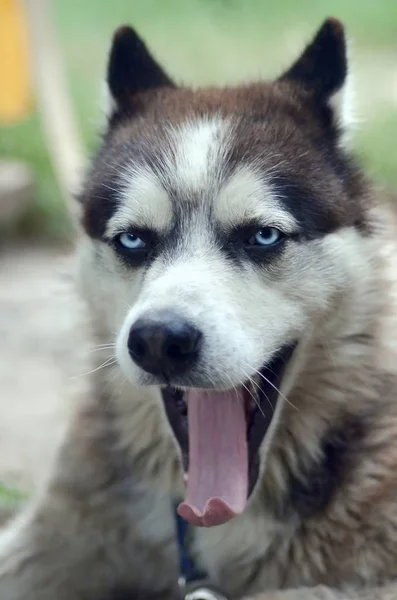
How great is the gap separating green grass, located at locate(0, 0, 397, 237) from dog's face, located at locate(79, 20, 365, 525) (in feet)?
11.9

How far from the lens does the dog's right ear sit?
229 cm

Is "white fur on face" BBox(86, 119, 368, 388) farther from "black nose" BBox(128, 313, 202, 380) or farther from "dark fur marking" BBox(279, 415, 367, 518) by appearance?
"dark fur marking" BBox(279, 415, 367, 518)

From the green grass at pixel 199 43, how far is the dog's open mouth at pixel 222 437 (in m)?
3.91

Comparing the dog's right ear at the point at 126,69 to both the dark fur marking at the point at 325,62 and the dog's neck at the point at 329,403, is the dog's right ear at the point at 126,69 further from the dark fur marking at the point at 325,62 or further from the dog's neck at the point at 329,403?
the dog's neck at the point at 329,403

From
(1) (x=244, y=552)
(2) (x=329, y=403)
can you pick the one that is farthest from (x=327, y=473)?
(1) (x=244, y=552)

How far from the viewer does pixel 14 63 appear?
5453 mm

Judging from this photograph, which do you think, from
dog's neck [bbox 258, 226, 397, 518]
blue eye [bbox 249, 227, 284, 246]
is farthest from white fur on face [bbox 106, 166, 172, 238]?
dog's neck [bbox 258, 226, 397, 518]

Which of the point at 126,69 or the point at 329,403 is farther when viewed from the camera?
the point at 126,69

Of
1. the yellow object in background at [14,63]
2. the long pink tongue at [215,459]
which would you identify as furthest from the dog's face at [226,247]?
the yellow object in background at [14,63]

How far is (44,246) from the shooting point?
18.8 feet

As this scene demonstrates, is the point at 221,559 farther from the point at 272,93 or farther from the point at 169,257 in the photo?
the point at 272,93

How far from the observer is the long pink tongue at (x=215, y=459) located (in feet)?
6.04

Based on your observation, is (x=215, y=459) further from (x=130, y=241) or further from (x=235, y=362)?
(x=130, y=241)

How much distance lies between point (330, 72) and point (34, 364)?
2144mm
